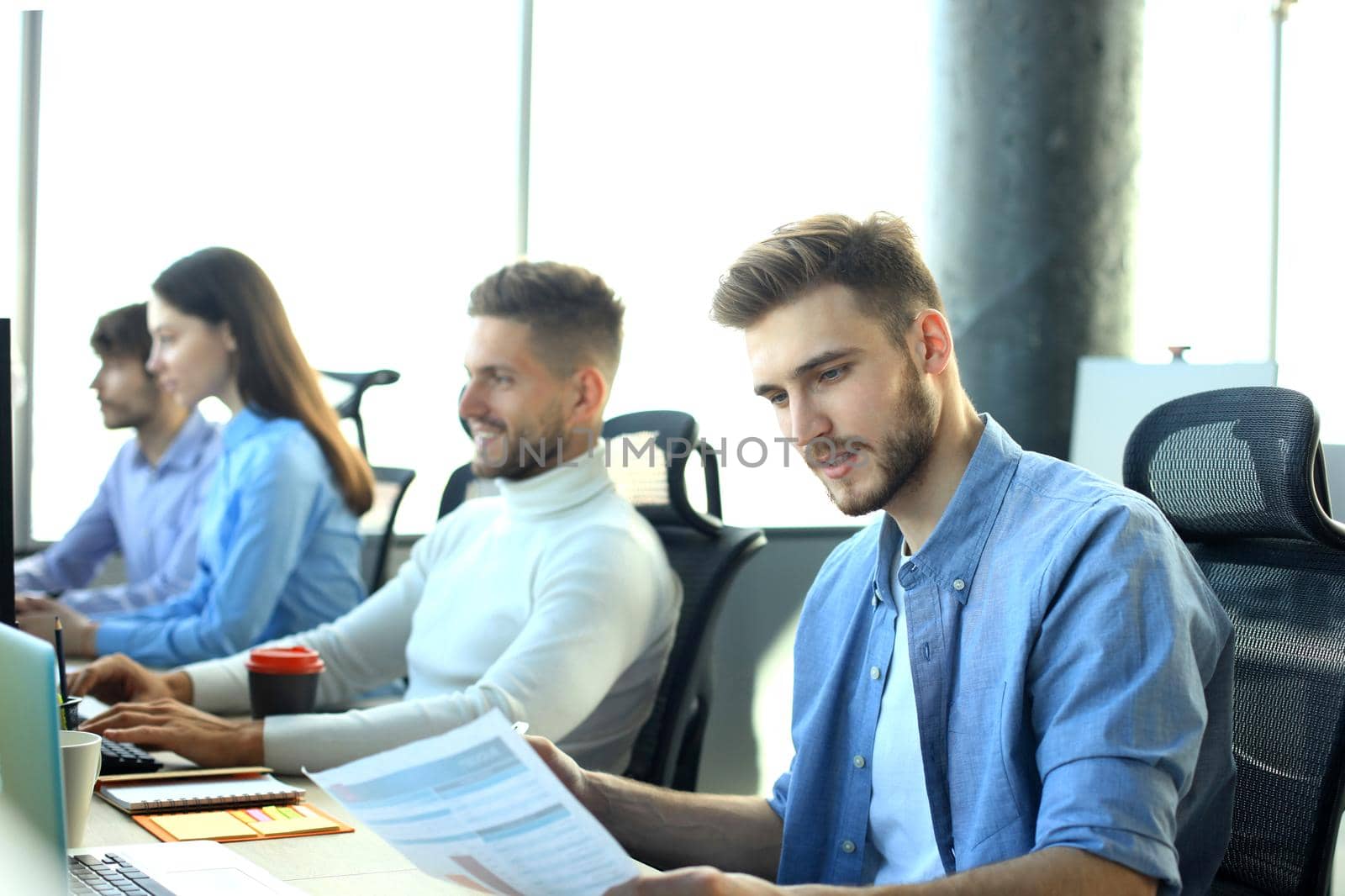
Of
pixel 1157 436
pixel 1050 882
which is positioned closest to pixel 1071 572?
pixel 1050 882

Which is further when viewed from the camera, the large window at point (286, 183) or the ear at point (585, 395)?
the large window at point (286, 183)

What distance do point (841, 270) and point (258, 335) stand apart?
5.81 feet

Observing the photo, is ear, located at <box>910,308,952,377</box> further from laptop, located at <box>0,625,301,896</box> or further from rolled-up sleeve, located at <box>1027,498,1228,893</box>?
laptop, located at <box>0,625,301,896</box>

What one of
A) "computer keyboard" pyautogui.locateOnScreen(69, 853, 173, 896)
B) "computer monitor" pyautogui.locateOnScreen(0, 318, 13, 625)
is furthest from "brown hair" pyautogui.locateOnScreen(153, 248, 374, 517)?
"computer keyboard" pyautogui.locateOnScreen(69, 853, 173, 896)

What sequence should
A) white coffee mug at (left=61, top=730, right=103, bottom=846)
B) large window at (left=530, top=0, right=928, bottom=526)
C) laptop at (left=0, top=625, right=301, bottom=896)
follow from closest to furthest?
laptop at (left=0, top=625, right=301, bottom=896) < white coffee mug at (left=61, top=730, right=103, bottom=846) < large window at (left=530, top=0, right=928, bottom=526)

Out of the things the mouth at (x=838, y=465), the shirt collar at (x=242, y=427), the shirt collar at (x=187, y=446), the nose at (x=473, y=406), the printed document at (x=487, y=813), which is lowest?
the printed document at (x=487, y=813)

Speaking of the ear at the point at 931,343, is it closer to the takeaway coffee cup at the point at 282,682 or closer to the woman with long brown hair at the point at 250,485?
the takeaway coffee cup at the point at 282,682

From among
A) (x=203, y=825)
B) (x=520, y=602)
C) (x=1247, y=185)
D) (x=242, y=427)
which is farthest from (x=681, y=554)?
(x=1247, y=185)

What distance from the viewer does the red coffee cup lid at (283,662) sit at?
165 centimetres

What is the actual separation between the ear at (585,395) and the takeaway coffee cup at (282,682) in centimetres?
66

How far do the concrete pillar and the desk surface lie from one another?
261 centimetres

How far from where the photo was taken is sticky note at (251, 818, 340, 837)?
1318 millimetres

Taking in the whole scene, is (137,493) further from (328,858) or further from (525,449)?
(328,858)

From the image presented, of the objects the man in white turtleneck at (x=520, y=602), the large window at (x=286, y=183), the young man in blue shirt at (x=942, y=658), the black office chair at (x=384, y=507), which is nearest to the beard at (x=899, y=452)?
the young man in blue shirt at (x=942, y=658)
